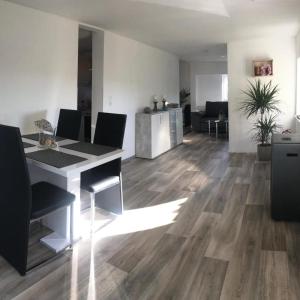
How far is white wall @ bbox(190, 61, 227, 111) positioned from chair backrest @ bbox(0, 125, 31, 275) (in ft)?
27.2

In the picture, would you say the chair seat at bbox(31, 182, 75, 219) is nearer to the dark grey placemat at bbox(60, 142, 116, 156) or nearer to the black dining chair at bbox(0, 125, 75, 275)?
the black dining chair at bbox(0, 125, 75, 275)

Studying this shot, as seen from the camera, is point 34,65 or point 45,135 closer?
point 45,135

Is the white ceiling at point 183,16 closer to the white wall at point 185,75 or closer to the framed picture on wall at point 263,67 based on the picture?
the framed picture on wall at point 263,67

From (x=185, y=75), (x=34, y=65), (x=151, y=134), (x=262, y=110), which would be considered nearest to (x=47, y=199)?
(x=34, y=65)

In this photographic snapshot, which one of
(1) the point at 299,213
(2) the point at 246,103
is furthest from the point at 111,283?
(2) the point at 246,103

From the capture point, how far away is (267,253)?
7.50ft

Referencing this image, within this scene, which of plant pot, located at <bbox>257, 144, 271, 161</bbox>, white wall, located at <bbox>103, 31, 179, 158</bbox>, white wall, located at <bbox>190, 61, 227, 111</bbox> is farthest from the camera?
white wall, located at <bbox>190, 61, 227, 111</bbox>

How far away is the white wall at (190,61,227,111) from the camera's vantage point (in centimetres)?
947

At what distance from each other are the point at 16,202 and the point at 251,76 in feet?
16.9

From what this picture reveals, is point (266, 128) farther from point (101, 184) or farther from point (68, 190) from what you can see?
point (68, 190)

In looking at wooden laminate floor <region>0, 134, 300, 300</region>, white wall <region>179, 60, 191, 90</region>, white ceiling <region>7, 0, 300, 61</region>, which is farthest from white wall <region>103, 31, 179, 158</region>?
white wall <region>179, 60, 191, 90</region>

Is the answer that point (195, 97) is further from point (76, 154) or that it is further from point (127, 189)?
point (76, 154)

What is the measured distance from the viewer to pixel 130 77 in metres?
5.59

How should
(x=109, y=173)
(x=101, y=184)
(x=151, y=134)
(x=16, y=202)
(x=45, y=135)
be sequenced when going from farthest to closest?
1. (x=151, y=134)
2. (x=45, y=135)
3. (x=109, y=173)
4. (x=101, y=184)
5. (x=16, y=202)
